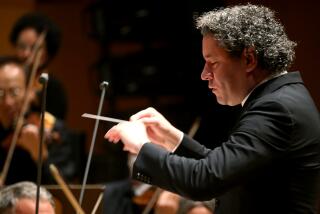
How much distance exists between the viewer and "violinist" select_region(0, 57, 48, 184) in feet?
9.75

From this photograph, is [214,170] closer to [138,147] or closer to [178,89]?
[138,147]

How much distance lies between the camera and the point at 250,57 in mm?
1569

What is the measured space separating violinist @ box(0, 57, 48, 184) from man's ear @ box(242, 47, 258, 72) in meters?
1.57

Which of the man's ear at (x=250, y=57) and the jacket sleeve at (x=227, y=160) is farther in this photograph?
the man's ear at (x=250, y=57)

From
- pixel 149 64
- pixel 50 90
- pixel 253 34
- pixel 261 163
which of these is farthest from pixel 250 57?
pixel 149 64

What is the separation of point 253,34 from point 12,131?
1.70 meters

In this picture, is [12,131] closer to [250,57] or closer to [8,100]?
[8,100]

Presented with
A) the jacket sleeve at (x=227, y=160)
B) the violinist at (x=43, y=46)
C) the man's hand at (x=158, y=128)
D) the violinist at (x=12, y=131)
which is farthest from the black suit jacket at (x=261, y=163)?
the violinist at (x=43, y=46)

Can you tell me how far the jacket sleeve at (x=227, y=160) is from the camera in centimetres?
143

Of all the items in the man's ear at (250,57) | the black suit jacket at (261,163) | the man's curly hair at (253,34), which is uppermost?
the man's curly hair at (253,34)

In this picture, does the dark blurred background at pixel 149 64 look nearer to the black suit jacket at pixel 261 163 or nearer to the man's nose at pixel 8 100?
the man's nose at pixel 8 100

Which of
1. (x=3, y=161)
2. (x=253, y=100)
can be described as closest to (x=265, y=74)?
(x=253, y=100)

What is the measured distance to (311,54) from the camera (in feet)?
8.73

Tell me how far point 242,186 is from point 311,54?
127 centimetres
